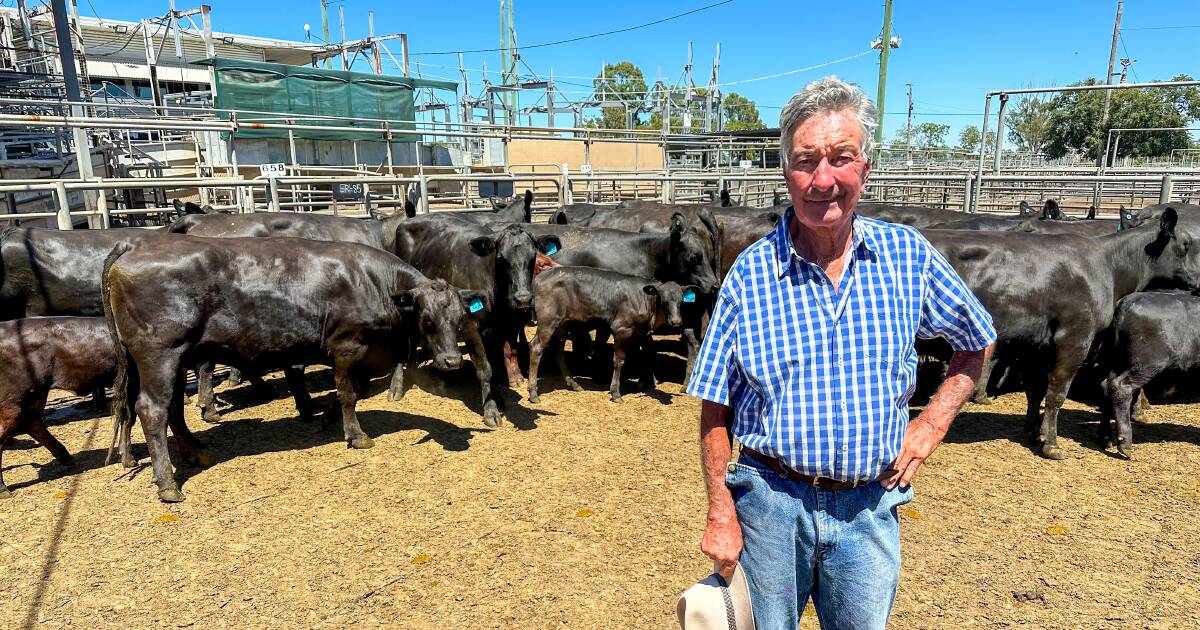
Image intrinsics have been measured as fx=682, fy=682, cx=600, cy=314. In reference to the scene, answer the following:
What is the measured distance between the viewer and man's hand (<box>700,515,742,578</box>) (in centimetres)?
197

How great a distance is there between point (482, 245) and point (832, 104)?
5524 mm

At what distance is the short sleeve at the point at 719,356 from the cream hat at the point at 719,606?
523 millimetres

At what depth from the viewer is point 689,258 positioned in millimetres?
8422

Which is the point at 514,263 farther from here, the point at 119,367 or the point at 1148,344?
the point at 1148,344

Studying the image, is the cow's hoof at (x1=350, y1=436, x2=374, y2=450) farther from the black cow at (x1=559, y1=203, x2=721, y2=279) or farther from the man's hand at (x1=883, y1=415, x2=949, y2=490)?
the black cow at (x1=559, y1=203, x2=721, y2=279)

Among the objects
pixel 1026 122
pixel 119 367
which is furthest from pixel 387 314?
pixel 1026 122

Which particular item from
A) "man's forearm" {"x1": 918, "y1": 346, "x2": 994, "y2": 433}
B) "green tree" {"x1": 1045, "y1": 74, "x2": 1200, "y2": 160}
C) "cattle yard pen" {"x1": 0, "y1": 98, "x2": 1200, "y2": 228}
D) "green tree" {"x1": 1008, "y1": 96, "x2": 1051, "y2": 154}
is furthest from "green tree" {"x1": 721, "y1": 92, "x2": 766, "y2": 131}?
"man's forearm" {"x1": 918, "y1": 346, "x2": 994, "y2": 433}

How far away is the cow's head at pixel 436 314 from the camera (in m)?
5.50

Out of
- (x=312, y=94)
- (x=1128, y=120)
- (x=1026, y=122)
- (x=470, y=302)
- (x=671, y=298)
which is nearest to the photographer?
(x=470, y=302)

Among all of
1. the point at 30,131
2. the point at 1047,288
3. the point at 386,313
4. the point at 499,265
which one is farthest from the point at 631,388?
the point at 30,131

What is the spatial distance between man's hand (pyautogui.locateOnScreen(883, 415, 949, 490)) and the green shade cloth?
2104cm

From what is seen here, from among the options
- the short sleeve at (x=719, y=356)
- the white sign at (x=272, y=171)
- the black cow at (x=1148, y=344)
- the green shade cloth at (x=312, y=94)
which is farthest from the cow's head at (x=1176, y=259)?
the green shade cloth at (x=312, y=94)

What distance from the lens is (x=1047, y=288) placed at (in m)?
5.46

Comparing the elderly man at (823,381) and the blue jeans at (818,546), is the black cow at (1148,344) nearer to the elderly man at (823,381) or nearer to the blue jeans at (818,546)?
the elderly man at (823,381)
